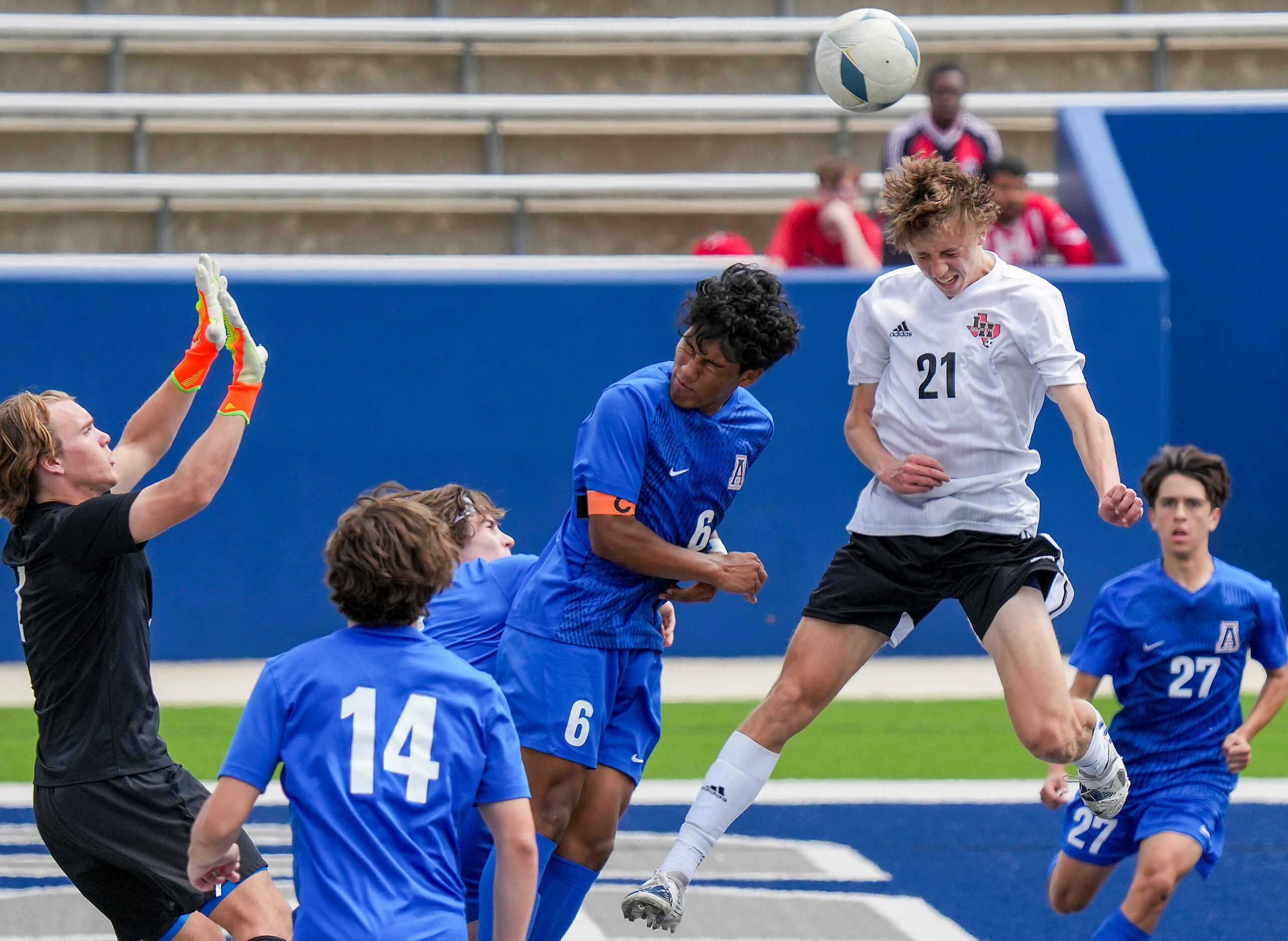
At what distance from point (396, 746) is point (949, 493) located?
212 centimetres

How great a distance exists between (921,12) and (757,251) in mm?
3073

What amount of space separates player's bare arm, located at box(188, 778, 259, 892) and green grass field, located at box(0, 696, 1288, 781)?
4.29 metres

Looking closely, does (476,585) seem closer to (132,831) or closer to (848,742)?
(132,831)

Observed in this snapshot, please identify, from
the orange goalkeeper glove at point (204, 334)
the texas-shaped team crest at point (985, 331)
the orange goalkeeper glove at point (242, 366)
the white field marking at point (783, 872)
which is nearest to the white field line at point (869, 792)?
the white field marking at point (783, 872)

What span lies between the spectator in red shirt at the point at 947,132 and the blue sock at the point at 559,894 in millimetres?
6941

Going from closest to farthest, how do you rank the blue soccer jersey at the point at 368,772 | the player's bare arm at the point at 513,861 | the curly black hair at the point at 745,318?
the blue soccer jersey at the point at 368,772 → the player's bare arm at the point at 513,861 → the curly black hair at the point at 745,318

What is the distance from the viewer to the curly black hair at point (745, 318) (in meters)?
3.87

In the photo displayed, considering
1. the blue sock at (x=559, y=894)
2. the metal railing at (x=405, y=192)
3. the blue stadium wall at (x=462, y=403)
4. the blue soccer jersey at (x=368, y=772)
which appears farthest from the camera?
the metal railing at (x=405, y=192)

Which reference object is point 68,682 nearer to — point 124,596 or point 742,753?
point 124,596

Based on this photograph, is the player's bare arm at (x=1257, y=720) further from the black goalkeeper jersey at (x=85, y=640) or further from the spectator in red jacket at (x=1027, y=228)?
the spectator in red jacket at (x=1027, y=228)

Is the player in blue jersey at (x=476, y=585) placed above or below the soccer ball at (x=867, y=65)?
below

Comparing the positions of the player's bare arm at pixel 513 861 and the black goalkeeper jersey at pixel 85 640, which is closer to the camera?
the player's bare arm at pixel 513 861

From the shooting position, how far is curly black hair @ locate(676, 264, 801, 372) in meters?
3.87

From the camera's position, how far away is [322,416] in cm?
955
